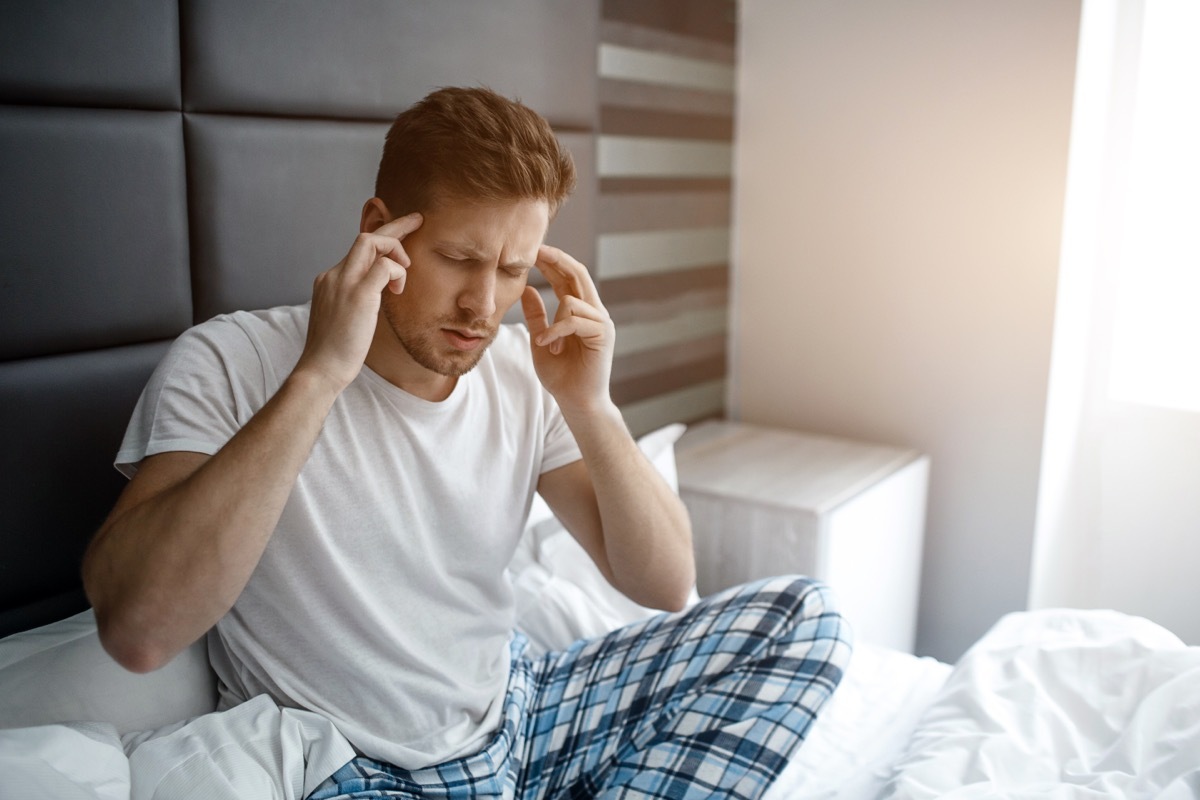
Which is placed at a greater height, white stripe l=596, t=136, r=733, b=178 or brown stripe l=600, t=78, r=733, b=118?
brown stripe l=600, t=78, r=733, b=118

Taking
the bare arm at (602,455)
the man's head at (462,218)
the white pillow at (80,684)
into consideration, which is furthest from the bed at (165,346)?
the bare arm at (602,455)

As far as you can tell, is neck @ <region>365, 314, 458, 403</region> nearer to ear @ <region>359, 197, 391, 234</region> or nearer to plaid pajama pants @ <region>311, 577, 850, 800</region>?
ear @ <region>359, 197, 391, 234</region>

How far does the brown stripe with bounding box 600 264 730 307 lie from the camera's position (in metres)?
2.24

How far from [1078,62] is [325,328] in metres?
1.75

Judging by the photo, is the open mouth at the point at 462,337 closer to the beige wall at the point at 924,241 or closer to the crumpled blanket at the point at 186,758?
the crumpled blanket at the point at 186,758

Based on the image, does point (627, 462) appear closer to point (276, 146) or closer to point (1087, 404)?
point (276, 146)

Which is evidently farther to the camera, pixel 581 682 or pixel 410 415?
pixel 581 682

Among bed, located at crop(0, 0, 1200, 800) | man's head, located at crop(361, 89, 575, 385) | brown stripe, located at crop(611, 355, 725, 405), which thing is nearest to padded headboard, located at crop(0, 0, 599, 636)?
bed, located at crop(0, 0, 1200, 800)

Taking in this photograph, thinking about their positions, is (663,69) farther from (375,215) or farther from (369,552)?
(369,552)

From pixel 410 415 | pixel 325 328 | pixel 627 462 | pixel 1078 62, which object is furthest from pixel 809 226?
pixel 325 328

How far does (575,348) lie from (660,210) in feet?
3.33

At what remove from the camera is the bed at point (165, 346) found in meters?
1.13

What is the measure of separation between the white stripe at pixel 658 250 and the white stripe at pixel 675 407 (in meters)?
0.30

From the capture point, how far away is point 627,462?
4.67 ft
